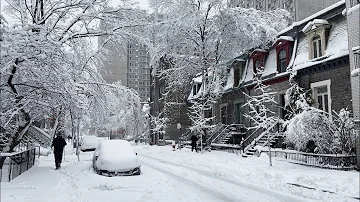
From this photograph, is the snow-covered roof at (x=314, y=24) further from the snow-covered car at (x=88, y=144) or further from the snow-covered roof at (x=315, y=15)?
the snow-covered car at (x=88, y=144)

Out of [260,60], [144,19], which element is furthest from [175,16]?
[144,19]

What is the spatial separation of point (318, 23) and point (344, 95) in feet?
13.3

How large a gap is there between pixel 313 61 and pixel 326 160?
616cm

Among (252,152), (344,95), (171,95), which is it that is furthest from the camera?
(171,95)

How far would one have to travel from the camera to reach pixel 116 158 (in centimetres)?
1212

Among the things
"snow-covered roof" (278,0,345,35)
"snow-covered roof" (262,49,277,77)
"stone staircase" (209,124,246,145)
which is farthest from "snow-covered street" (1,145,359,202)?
"stone staircase" (209,124,246,145)

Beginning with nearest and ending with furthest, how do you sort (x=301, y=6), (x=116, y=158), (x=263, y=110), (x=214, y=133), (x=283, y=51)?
(x=116, y=158) < (x=263, y=110) < (x=283, y=51) < (x=214, y=133) < (x=301, y=6)

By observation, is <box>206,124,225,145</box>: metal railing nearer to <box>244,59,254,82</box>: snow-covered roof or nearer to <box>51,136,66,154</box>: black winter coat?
<box>244,59,254,82</box>: snow-covered roof

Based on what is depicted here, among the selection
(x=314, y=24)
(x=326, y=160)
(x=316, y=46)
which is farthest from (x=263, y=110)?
(x=314, y=24)

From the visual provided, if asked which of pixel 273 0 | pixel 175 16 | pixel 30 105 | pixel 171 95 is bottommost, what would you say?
pixel 30 105

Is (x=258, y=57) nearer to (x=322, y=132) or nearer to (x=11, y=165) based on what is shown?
(x=322, y=132)

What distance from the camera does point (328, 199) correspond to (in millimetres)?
7906

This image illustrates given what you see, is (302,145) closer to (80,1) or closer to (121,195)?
(121,195)

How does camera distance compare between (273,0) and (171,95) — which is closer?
(171,95)
